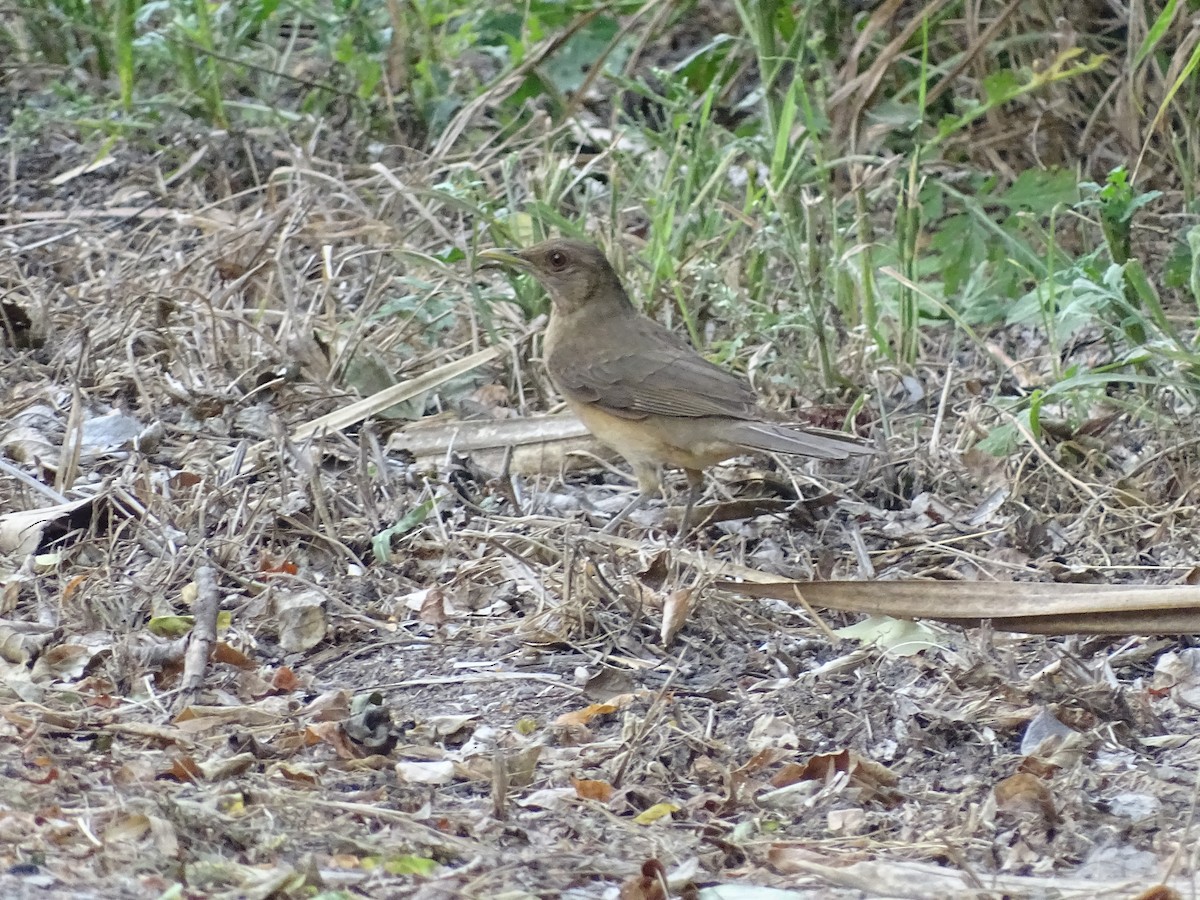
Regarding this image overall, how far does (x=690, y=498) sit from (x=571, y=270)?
1.05 m

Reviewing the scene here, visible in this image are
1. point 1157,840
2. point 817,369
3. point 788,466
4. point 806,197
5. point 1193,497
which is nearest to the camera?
point 1157,840

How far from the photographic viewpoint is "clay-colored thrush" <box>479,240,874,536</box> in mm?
5301

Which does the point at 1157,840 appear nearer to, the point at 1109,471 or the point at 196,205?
the point at 1109,471

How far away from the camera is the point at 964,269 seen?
622cm

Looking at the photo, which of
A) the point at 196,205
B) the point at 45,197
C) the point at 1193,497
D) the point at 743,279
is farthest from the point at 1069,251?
the point at 45,197

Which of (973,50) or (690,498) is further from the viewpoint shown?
(973,50)

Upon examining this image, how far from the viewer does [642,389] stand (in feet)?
18.2

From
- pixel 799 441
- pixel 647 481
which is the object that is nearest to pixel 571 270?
pixel 647 481

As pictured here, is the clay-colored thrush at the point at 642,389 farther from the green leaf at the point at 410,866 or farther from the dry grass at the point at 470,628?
the green leaf at the point at 410,866

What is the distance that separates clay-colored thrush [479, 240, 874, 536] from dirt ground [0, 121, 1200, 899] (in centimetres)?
22

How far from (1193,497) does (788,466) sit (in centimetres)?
126

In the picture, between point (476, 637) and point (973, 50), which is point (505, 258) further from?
point (973, 50)

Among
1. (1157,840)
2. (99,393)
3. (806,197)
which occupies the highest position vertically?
(806,197)

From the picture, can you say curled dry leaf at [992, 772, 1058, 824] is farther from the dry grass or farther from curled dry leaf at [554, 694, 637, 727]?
curled dry leaf at [554, 694, 637, 727]
